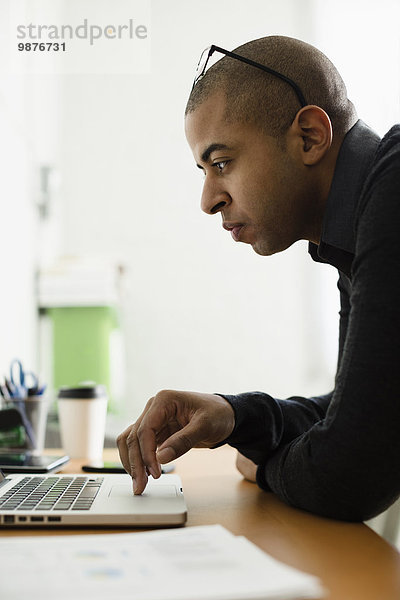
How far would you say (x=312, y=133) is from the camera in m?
0.95

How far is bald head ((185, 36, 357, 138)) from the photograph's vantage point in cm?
94

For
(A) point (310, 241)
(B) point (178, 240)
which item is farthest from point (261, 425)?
(B) point (178, 240)

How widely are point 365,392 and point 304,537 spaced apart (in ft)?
0.51

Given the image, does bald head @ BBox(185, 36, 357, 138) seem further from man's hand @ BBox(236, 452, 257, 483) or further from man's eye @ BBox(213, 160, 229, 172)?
man's hand @ BBox(236, 452, 257, 483)

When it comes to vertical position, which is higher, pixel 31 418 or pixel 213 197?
pixel 213 197

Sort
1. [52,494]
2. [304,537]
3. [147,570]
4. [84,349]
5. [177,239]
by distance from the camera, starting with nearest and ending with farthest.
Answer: [147,570]
[304,537]
[52,494]
[84,349]
[177,239]

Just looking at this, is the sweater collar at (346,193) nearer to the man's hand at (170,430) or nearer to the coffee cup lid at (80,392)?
the man's hand at (170,430)

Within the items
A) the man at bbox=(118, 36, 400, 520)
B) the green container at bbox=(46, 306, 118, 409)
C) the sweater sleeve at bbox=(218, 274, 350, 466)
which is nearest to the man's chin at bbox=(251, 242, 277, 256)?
the man at bbox=(118, 36, 400, 520)

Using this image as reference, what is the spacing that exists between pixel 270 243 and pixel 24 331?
1.46 m

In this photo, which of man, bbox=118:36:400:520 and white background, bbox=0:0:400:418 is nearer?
man, bbox=118:36:400:520

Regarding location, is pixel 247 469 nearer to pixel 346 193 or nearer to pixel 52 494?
pixel 52 494

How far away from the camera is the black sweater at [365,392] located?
2.16ft

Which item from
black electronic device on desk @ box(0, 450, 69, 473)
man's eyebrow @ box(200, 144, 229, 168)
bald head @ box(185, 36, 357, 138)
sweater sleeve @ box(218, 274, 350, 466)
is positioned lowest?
black electronic device on desk @ box(0, 450, 69, 473)

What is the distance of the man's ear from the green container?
1.74 metres
